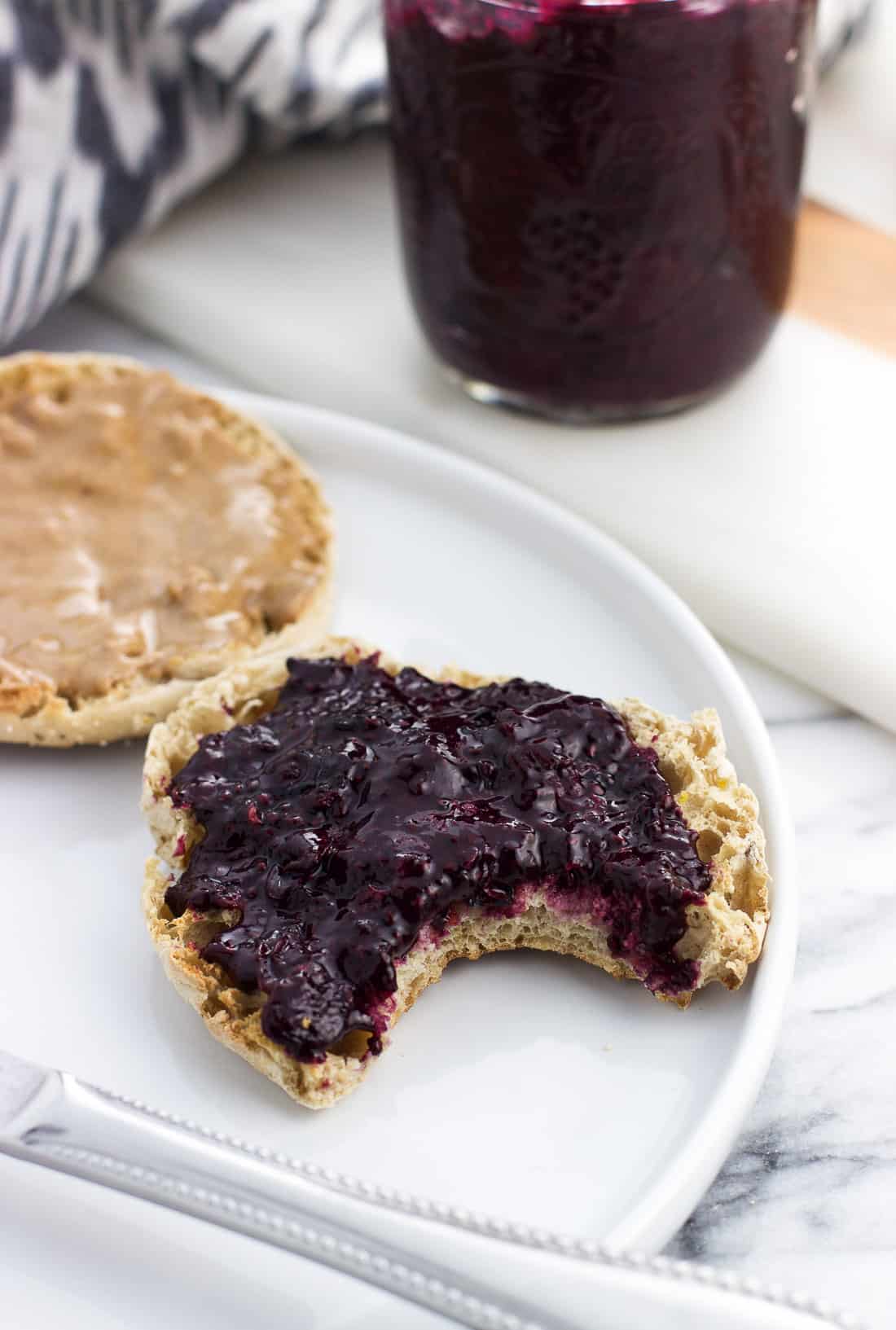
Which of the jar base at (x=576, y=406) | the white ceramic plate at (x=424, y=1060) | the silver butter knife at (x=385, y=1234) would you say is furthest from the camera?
the jar base at (x=576, y=406)

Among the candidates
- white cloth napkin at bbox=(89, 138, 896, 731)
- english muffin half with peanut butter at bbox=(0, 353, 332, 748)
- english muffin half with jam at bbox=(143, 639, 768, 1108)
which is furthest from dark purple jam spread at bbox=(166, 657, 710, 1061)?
white cloth napkin at bbox=(89, 138, 896, 731)

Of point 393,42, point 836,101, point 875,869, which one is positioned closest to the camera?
point 875,869

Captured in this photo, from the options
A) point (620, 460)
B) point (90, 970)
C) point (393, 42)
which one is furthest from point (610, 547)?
point (90, 970)

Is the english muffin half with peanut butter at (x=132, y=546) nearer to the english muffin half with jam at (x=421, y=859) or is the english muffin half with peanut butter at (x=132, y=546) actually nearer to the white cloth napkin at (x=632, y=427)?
the english muffin half with jam at (x=421, y=859)

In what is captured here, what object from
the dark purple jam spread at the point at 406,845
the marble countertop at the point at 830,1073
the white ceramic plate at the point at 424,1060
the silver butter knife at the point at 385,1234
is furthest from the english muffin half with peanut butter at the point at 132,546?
the marble countertop at the point at 830,1073

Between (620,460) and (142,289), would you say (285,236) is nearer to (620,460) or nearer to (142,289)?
(142,289)

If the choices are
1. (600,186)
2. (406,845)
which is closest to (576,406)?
(600,186)
